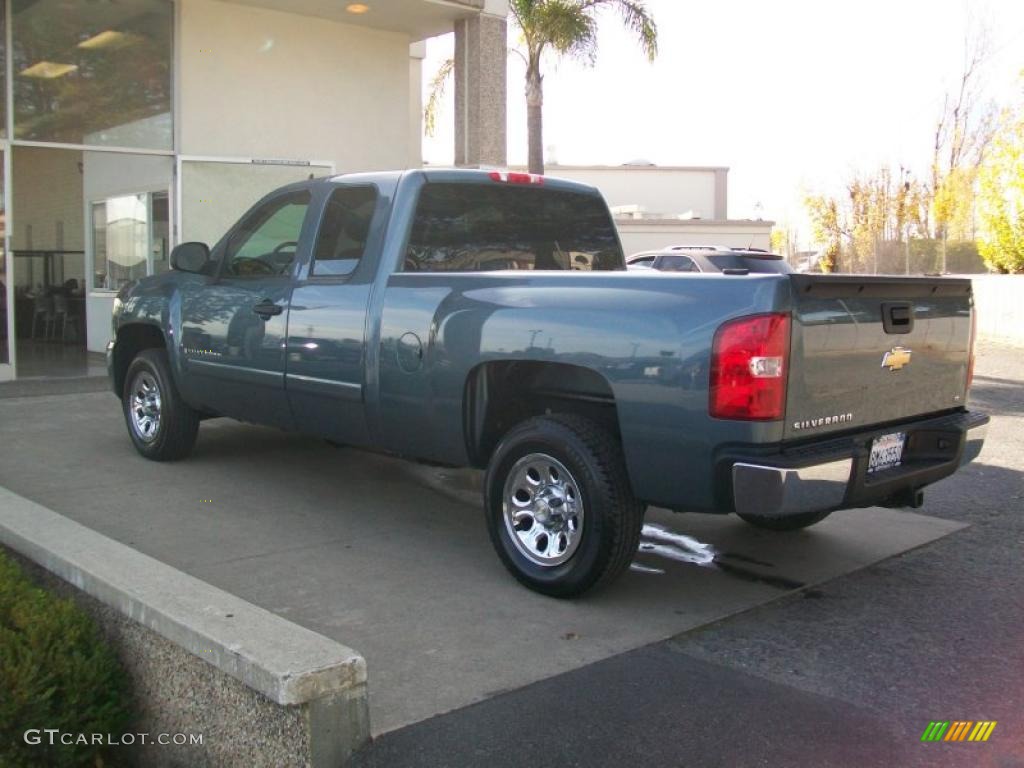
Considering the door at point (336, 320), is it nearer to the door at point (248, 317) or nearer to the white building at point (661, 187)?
the door at point (248, 317)

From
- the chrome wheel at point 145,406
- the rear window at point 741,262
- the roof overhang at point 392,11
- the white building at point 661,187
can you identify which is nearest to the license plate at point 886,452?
the chrome wheel at point 145,406

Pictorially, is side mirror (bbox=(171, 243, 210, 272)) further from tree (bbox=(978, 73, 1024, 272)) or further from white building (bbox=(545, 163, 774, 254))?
white building (bbox=(545, 163, 774, 254))

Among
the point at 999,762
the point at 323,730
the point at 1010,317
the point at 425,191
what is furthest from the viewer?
the point at 1010,317

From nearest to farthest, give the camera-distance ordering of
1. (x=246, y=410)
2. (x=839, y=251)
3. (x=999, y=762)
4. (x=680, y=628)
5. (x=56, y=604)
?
(x=999, y=762) < (x=56, y=604) < (x=680, y=628) < (x=246, y=410) < (x=839, y=251)

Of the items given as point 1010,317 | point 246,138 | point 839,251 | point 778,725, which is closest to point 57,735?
point 778,725

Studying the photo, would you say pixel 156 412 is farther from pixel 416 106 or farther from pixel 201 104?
pixel 416 106

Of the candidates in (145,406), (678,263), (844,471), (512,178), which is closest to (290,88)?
(678,263)

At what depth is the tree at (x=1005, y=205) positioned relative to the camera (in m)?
20.2

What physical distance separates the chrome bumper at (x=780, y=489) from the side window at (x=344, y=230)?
269 cm

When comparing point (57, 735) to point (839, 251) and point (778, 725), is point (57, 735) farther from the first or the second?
point (839, 251)

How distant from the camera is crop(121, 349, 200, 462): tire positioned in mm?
7258

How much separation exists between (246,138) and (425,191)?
26.7 ft

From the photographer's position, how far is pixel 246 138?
1303 centimetres

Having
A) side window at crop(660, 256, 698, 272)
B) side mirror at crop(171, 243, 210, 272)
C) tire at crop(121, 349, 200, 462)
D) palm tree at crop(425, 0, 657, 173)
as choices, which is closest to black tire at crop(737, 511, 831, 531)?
side mirror at crop(171, 243, 210, 272)
